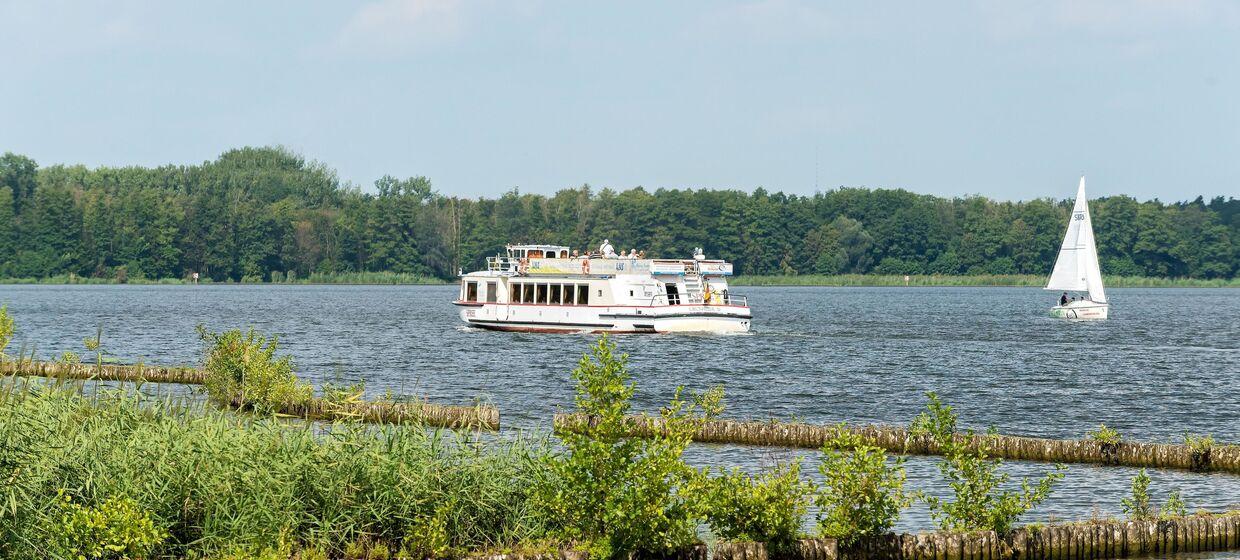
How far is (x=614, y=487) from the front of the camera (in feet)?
51.4

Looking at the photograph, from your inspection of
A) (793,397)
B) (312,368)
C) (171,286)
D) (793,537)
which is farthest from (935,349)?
(171,286)

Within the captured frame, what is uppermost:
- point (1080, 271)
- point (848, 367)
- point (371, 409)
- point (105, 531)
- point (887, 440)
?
point (1080, 271)

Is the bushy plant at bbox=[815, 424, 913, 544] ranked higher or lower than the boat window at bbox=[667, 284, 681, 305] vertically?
lower

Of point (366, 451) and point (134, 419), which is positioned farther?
point (134, 419)

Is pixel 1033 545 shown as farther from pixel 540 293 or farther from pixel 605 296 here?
pixel 540 293

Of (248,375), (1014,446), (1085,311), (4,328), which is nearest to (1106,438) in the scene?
(1014,446)

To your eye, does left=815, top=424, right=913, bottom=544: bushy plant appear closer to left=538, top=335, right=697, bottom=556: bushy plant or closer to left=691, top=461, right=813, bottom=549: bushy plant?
left=691, top=461, right=813, bottom=549: bushy plant

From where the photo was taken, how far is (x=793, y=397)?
42219 millimetres

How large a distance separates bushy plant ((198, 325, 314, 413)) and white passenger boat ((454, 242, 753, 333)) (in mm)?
32490

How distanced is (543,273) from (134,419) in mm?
50691

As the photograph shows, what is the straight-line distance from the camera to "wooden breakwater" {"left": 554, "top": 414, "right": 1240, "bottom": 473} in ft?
83.7

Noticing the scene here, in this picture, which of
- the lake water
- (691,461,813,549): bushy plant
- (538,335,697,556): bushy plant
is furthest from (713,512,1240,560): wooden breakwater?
the lake water

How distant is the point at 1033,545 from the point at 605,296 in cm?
4988

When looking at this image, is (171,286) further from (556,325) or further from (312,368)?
(312,368)
